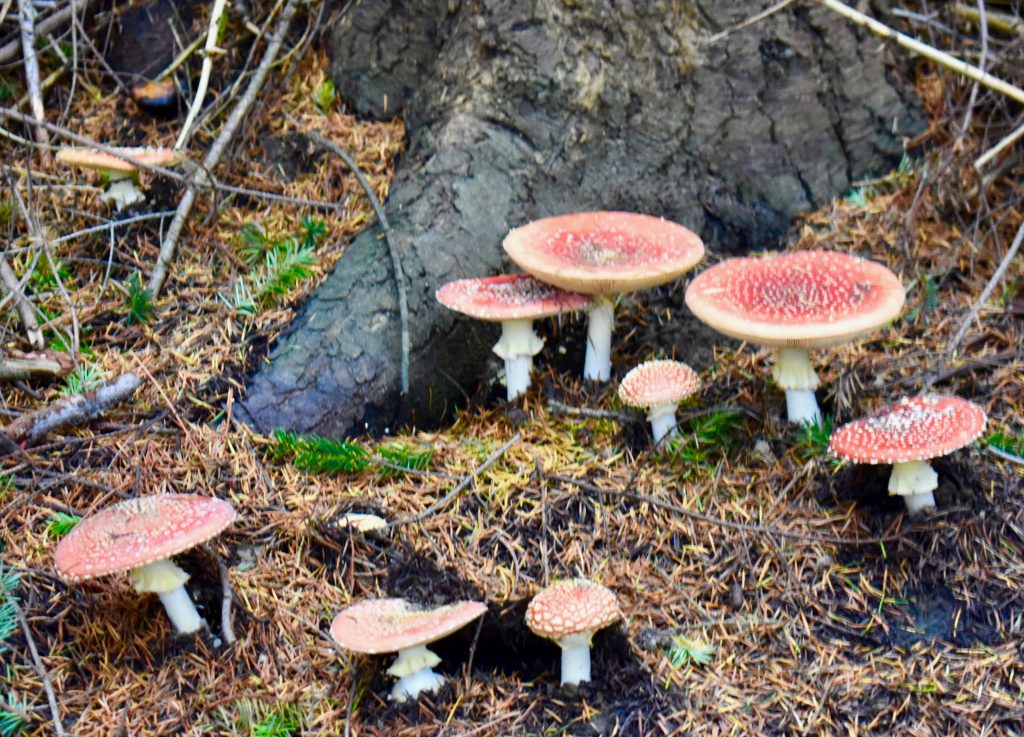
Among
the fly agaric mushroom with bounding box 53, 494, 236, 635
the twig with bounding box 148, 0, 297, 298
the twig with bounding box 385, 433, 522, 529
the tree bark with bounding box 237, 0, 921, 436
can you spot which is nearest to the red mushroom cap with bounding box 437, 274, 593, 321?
the tree bark with bounding box 237, 0, 921, 436

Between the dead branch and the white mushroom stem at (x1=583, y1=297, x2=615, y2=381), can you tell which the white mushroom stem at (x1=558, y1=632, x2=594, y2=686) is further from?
the dead branch

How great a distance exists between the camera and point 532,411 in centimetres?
470

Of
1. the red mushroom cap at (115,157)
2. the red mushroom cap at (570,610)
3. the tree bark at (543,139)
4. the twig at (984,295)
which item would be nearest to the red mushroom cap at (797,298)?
the twig at (984,295)

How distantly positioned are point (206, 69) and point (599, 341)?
2842 mm

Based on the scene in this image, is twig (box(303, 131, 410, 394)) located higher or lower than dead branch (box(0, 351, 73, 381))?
higher

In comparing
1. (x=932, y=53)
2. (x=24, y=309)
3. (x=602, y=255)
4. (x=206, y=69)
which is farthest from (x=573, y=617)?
(x=206, y=69)

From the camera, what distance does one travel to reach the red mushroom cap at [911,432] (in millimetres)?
3677

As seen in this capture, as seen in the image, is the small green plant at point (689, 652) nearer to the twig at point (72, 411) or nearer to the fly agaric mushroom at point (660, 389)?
the fly agaric mushroom at point (660, 389)

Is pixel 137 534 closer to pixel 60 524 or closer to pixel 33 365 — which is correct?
pixel 60 524

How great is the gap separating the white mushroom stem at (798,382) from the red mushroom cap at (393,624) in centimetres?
178

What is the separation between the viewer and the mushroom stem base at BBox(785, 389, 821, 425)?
441cm

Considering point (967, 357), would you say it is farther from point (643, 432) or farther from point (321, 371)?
point (321, 371)

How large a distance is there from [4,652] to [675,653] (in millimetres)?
2337

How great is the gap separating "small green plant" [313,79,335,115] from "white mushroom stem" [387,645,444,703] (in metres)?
3.51
